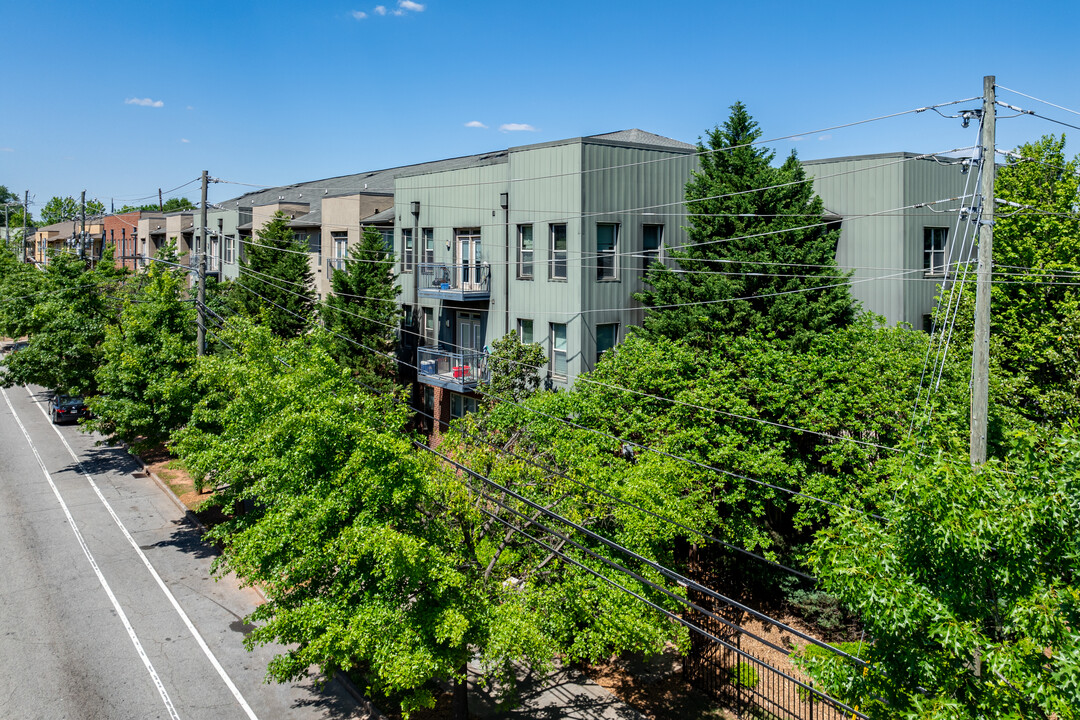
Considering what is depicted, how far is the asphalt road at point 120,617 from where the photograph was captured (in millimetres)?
16438

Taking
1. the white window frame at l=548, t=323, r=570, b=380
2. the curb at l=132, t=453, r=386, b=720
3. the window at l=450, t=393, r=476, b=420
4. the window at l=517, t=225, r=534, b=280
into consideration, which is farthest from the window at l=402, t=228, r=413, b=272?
the curb at l=132, t=453, r=386, b=720

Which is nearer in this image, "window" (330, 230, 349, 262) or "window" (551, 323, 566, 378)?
"window" (551, 323, 566, 378)

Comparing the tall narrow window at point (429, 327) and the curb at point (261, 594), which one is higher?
the tall narrow window at point (429, 327)

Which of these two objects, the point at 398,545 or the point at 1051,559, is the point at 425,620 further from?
the point at 1051,559

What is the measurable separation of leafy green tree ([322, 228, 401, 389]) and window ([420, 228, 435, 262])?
1.88 meters

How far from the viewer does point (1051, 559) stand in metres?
7.70

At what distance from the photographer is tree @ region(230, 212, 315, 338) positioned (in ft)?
121

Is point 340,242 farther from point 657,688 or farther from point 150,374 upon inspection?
point 657,688

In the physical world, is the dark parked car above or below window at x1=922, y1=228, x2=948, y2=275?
below

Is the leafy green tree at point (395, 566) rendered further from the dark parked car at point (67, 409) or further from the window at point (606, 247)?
the dark parked car at point (67, 409)

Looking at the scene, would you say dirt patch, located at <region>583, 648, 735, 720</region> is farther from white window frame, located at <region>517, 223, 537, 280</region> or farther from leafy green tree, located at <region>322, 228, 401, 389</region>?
leafy green tree, located at <region>322, 228, 401, 389</region>

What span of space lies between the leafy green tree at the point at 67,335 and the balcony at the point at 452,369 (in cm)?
1256

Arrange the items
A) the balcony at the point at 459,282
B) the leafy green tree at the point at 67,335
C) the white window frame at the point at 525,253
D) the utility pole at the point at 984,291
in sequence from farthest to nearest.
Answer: the leafy green tree at the point at 67,335 < the balcony at the point at 459,282 < the white window frame at the point at 525,253 < the utility pole at the point at 984,291

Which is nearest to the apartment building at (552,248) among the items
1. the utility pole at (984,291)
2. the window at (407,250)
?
the window at (407,250)
